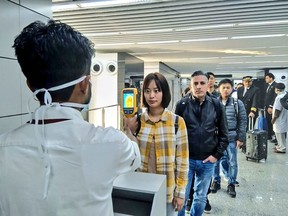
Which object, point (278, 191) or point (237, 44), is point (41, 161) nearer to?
point (278, 191)

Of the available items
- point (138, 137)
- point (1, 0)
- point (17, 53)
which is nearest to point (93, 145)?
point (17, 53)

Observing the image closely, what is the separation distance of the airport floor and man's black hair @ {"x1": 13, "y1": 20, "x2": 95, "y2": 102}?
239 cm

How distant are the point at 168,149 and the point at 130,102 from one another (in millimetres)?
412

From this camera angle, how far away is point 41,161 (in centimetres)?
61

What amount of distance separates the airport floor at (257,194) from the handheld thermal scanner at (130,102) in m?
1.65

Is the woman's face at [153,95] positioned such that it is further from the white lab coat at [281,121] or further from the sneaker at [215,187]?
the white lab coat at [281,121]

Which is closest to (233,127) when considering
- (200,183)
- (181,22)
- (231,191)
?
(231,191)

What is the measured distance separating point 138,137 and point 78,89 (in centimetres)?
83

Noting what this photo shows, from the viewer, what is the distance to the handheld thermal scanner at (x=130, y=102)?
5.07 ft

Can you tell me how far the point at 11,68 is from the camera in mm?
1491

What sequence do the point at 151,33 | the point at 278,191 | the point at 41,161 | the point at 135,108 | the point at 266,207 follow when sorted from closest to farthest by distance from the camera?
1. the point at 41,161
2. the point at 135,108
3. the point at 266,207
4. the point at 278,191
5. the point at 151,33

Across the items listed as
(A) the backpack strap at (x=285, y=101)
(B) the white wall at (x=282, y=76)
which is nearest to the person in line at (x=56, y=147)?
(A) the backpack strap at (x=285, y=101)

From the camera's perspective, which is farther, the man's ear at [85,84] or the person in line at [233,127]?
the person in line at [233,127]

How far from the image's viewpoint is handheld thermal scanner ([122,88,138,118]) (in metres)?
1.54
